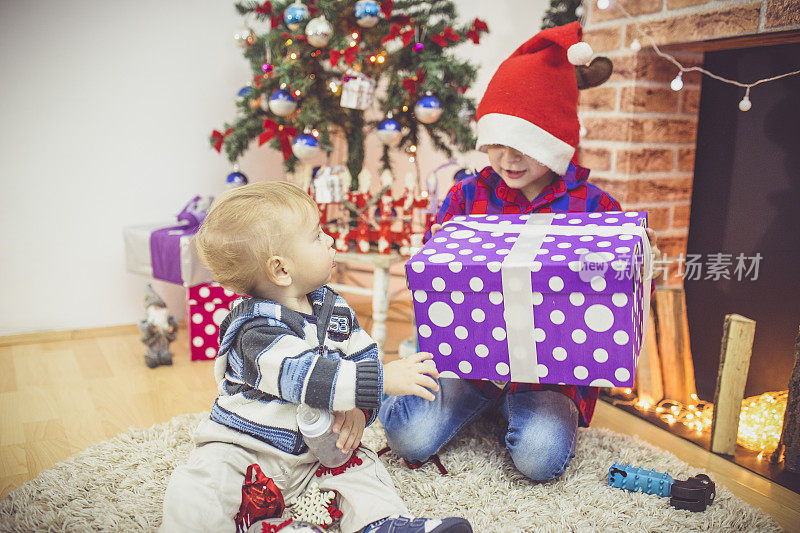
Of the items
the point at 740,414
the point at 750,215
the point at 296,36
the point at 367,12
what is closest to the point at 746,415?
the point at 740,414

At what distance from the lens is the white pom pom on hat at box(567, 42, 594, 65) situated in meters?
1.21

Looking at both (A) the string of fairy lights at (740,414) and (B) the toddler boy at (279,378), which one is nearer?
(B) the toddler boy at (279,378)

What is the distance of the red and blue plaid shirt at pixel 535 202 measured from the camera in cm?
132

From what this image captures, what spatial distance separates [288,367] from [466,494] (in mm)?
499

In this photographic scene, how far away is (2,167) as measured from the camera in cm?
198

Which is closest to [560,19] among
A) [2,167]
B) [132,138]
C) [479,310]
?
[479,310]

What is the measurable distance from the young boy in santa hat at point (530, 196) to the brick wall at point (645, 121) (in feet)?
1.28

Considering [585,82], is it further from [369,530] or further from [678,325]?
[369,530]

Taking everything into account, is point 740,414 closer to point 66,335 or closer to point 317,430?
point 317,430

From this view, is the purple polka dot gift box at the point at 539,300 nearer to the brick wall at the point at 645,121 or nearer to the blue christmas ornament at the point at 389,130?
the brick wall at the point at 645,121

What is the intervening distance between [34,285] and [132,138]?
1.98 feet

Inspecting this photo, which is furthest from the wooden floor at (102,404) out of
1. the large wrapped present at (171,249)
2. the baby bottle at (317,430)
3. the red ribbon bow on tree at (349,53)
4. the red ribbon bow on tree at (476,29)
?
the red ribbon bow on tree at (476,29)

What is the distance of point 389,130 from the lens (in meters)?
1.91

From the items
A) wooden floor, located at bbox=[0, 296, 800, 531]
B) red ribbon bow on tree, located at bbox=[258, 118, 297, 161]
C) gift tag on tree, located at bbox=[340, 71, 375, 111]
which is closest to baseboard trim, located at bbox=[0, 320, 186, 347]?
wooden floor, located at bbox=[0, 296, 800, 531]
